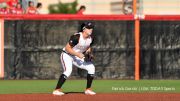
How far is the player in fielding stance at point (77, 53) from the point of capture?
13.7 meters

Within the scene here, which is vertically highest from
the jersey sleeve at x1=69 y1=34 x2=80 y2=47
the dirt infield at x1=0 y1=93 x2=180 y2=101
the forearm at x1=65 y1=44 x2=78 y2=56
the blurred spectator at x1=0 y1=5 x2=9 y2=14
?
the blurred spectator at x1=0 y1=5 x2=9 y2=14

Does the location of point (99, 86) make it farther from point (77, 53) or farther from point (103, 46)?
point (77, 53)

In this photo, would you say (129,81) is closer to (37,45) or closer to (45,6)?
(37,45)

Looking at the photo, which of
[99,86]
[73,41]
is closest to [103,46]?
[99,86]

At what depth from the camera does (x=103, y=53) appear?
62.3 feet

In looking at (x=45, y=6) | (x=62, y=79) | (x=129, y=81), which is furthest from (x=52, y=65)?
(x=45, y=6)

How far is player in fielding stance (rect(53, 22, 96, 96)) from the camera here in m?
13.7

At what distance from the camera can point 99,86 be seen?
1662 cm

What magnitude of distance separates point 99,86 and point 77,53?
125 inches

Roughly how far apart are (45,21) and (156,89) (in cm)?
472

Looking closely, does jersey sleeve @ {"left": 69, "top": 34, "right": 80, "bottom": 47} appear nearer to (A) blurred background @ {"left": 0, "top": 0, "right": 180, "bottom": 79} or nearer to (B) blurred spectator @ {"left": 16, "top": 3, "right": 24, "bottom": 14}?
(A) blurred background @ {"left": 0, "top": 0, "right": 180, "bottom": 79}

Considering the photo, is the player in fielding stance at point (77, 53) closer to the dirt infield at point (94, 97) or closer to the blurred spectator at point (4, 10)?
the dirt infield at point (94, 97)

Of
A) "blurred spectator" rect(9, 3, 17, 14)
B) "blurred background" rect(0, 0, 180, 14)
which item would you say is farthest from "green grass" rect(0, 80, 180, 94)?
"blurred background" rect(0, 0, 180, 14)

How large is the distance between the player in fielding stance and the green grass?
3.88 ft
